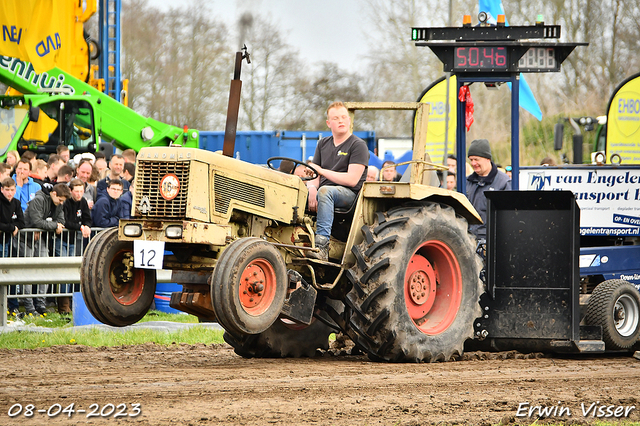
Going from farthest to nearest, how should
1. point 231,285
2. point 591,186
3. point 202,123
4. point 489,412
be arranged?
1. point 202,123
2. point 591,186
3. point 231,285
4. point 489,412

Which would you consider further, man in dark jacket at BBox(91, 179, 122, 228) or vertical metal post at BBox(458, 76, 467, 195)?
man in dark jacket at BBox(91, 179, 122, 228)

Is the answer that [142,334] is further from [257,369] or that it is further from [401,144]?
[401,144]

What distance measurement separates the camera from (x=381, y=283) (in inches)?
267

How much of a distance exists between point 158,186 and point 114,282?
866mm

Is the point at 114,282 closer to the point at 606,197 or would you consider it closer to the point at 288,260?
the point at 288,260

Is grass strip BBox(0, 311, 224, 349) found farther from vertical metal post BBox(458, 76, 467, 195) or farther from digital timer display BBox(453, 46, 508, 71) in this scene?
digital timer display BBox(453, 46, 508, 71)

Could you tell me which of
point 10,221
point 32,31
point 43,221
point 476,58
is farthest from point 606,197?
point 32,31

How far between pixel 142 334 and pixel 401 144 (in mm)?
20798

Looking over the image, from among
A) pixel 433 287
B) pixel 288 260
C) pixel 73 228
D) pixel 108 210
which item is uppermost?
pixel 108 210

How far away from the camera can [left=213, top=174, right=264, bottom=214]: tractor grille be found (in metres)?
6.50

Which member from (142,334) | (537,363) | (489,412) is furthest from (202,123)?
(489,412)

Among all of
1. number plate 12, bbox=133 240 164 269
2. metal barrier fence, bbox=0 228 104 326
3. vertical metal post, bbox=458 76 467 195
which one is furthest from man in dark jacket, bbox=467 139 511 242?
metal barrier fence, bbox=0 228 104 326

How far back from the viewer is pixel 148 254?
246 inches

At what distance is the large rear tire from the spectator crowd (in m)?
4.91
